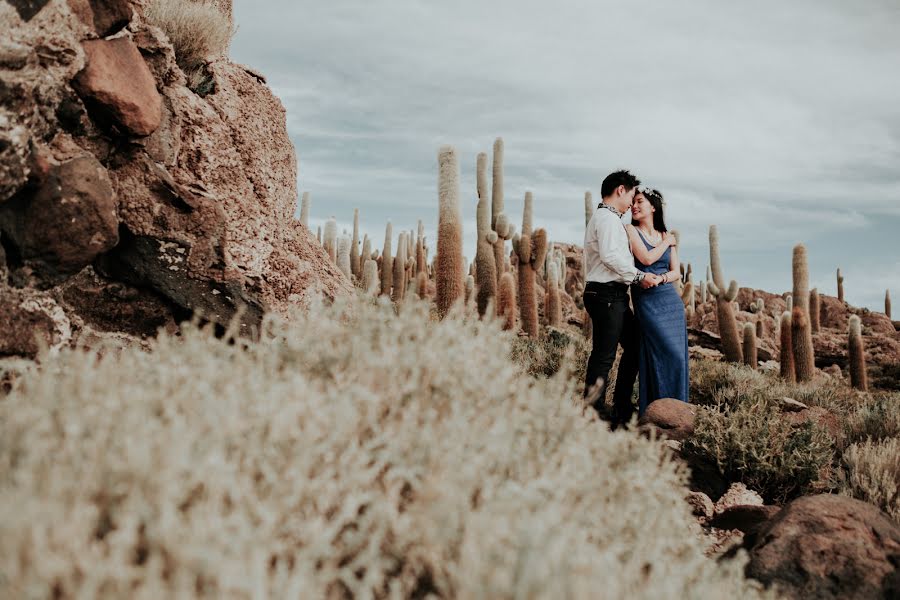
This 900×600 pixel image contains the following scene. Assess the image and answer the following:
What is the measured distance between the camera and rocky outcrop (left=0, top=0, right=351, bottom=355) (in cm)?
352

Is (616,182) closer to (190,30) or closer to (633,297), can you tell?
(633,297)

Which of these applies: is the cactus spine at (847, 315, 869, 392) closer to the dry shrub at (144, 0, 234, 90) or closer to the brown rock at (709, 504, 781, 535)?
the brown rock at (709, 504, 781, 535)

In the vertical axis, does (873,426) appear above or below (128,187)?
below

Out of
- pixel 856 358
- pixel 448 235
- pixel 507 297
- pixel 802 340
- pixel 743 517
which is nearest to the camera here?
pixel 743 517

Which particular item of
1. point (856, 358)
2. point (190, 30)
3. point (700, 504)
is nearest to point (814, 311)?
point (856, 358)

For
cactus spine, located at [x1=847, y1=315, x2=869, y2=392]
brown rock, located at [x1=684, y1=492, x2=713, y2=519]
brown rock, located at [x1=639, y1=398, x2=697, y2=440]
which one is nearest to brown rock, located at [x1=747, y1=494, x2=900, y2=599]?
brown rock, located at [x1=684, y1=492, x2=713, y2=519]

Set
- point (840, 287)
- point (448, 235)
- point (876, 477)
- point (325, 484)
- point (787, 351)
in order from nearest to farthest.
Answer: point (325, 484) → point (876, 477) → point (448, 235) → point (787, 351) → point (840, 287)

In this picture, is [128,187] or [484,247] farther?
[484,247]

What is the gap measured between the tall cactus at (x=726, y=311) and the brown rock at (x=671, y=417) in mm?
12616

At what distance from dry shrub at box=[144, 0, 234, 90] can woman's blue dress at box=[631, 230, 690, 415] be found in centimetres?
442

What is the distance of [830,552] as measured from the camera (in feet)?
10.9

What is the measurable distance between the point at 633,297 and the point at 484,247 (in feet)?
28.6

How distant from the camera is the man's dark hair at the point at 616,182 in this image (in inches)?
239

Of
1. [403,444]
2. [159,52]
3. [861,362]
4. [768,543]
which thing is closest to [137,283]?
[159,52]
